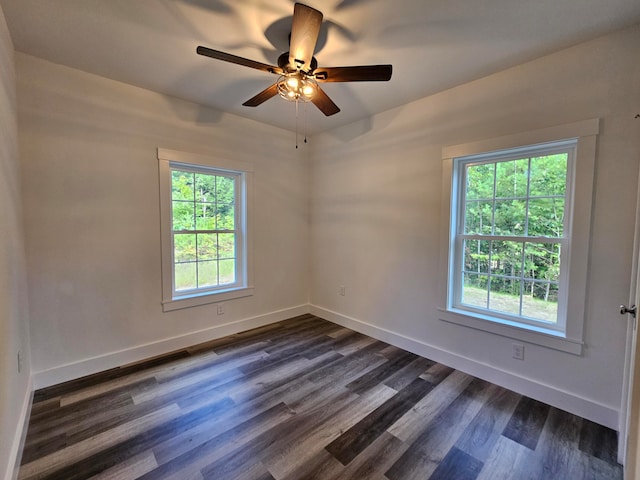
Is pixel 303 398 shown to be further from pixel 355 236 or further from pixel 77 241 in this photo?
pixel 77 241

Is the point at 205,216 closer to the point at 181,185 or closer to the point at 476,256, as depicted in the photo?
the point at 181,185

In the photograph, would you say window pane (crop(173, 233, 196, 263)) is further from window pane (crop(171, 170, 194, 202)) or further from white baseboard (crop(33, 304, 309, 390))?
white baseboard (crop(33, 304, 309, 390))

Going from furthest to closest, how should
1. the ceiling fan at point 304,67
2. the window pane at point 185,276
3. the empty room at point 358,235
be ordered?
the window pane at point 185,276, the empty room at point 358,235, the ceiling fan at point 304,67

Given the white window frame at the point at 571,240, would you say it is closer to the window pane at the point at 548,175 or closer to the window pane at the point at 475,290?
the window pane at the point at 548,175

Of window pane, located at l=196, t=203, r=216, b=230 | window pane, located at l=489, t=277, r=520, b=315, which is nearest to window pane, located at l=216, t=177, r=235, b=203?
window pane, located at l=196, t=203, r=216, b=230

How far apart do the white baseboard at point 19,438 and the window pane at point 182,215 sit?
166 cm

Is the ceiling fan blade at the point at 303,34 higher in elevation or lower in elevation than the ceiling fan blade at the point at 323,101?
higher

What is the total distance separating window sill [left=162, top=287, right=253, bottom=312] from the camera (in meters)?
2.92

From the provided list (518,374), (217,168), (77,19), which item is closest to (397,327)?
(518,374)

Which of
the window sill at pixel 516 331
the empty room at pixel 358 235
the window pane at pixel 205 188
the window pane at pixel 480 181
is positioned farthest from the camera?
the window pane at pixel 205 188

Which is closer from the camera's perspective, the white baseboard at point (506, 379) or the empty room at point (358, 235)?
the empty room at point (358, 235)

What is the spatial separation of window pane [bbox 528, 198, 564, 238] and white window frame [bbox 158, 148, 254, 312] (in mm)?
2867

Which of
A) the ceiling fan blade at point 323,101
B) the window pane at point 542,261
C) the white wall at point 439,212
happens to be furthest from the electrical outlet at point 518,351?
the ceiling fan blade at point 323,101

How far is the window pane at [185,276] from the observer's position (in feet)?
10.0
